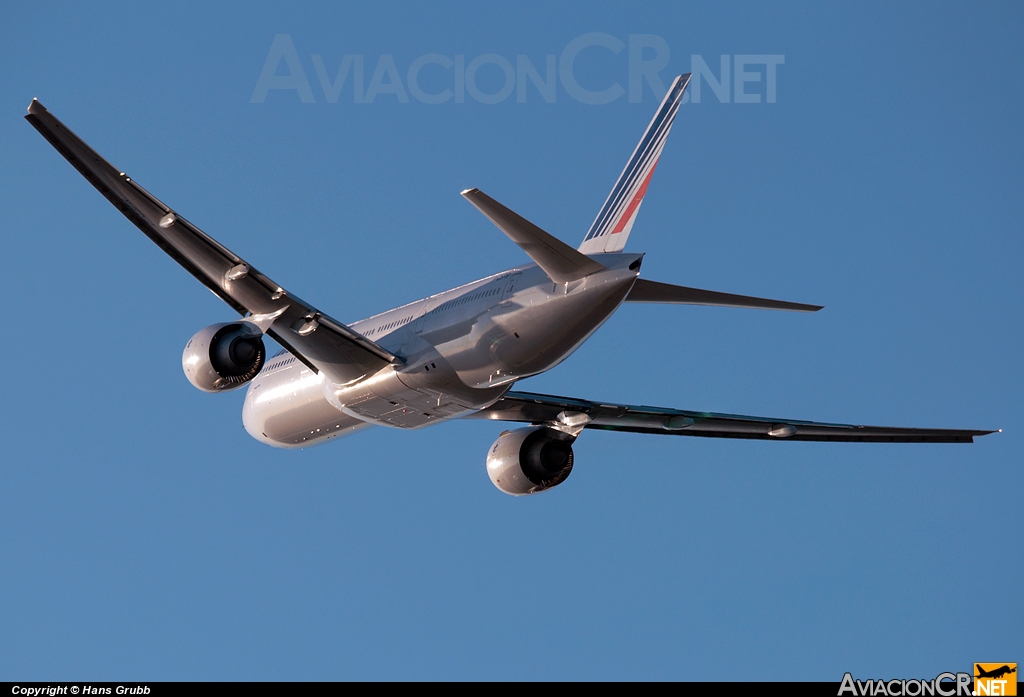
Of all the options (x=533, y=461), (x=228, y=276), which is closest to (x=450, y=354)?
(x=228, y=276)

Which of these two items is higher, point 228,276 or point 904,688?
point 228,276

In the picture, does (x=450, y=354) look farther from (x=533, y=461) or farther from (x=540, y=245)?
(x=533, y=461)

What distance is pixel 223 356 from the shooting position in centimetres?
3056

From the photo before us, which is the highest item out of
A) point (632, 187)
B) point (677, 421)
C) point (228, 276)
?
point (632, 187)

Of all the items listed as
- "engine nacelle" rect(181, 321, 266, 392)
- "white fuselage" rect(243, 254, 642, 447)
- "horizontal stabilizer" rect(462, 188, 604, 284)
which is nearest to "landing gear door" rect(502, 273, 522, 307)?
"white fuselage" rect(243, 254, 642, 447)

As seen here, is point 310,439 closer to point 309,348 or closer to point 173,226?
point 309,348

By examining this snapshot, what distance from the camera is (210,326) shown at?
102 feet

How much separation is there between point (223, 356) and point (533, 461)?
33.2 ft

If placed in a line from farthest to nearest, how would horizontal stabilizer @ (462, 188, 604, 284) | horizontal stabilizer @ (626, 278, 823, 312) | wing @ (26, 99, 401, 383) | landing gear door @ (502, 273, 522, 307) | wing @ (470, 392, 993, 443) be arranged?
wing @ (470, 392, 993, 443)
landing gear door @ (502, 273, 522, 307)
horizontal stabilizer @ (626, 278, 823, 312)
wing @ (26, 99, 401, 383)
horizontal stabilizer @ (462, 188, 604, 284)

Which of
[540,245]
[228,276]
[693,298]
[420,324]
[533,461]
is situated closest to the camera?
[540,245]

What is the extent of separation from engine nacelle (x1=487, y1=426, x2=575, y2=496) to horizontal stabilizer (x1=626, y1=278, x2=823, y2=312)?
832 cm

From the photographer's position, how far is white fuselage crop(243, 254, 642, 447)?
29297 mm

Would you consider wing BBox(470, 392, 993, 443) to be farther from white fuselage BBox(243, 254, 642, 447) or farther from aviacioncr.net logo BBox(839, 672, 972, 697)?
aviacioncr.net logo BBox(839, 672, 972, 697)

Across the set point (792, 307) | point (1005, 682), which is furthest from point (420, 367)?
point (1005, 682)
